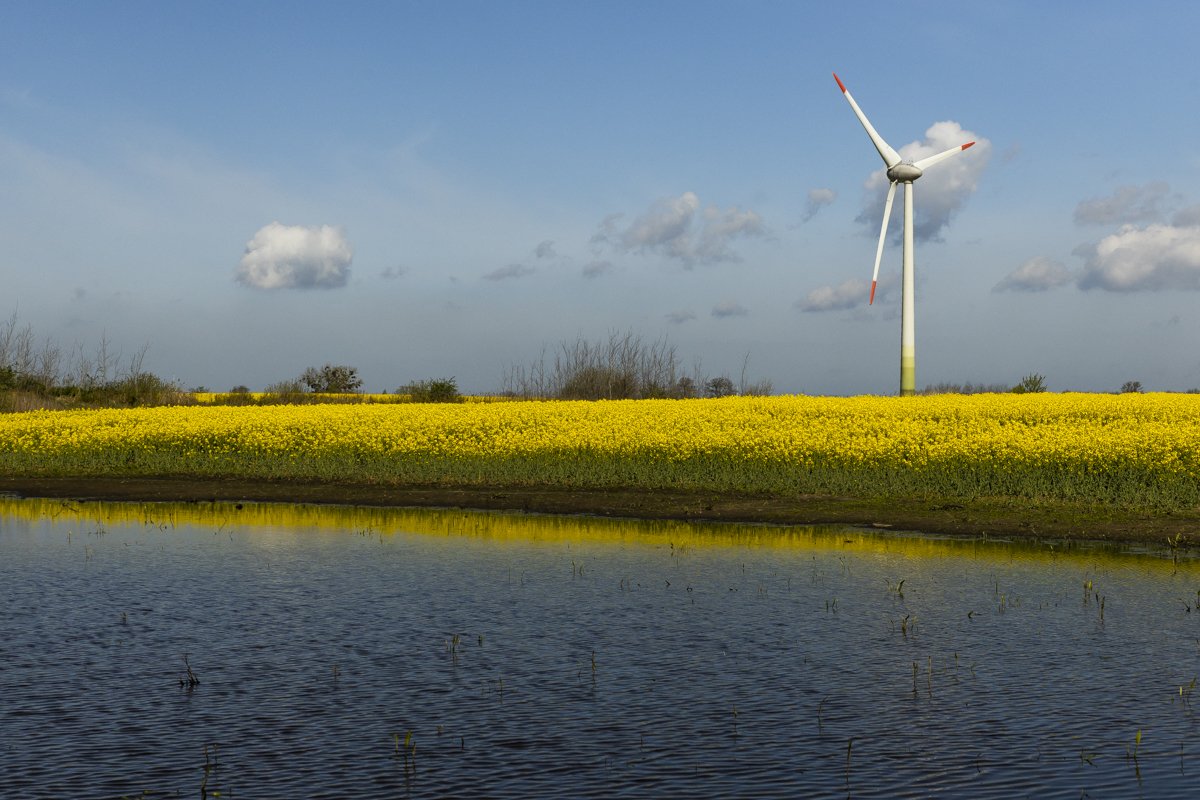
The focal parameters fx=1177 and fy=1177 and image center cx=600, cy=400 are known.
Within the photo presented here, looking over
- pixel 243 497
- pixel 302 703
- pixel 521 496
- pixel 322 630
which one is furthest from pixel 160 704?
pixel 243 497

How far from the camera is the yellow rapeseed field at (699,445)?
27266 millimetres

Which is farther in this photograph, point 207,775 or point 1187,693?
point 1187,693

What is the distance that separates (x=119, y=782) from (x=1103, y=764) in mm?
6847

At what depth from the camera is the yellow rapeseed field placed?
89.5 feet

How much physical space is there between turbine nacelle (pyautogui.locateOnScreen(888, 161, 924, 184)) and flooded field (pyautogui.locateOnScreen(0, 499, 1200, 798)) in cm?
3077

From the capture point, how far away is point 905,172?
4728cm

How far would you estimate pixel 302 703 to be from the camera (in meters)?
9.74

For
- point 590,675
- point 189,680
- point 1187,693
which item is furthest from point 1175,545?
point 189,680

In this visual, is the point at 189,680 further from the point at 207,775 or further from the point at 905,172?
the point at 905,172

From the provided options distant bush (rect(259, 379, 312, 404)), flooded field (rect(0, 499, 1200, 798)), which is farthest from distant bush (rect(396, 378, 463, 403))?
flooded field (rect(0, 499, 1200, 798))

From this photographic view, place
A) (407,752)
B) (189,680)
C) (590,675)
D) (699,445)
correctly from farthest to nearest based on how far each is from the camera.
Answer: (699,445), (590,675), (189,680), (407,752)

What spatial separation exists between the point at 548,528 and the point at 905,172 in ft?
97.2

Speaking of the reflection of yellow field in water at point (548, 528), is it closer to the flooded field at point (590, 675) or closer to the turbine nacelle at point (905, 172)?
the flooded field at point (590, 675)

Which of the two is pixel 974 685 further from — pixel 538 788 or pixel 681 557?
pixel 681 557
